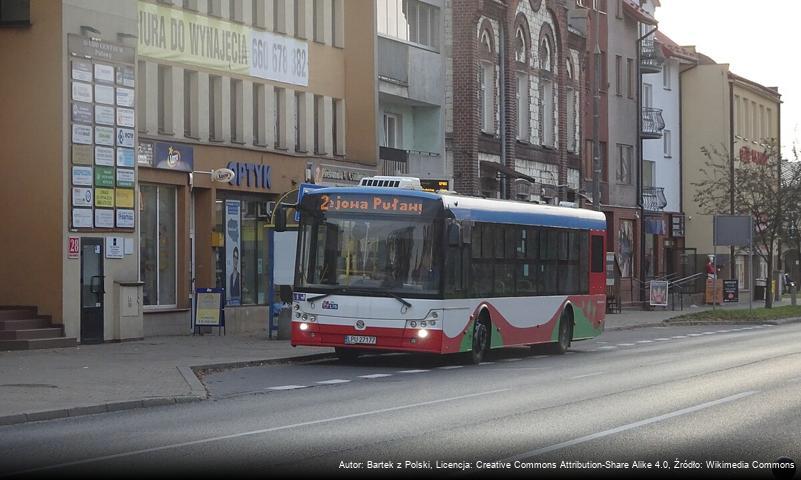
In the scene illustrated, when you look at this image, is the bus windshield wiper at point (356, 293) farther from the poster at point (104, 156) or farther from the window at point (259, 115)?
the window at point (259, 115)

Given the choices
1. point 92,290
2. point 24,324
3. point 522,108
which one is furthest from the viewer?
point 522,108

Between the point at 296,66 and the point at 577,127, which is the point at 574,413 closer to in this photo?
the point at 296,66

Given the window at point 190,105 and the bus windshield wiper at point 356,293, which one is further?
the window at point 190,105

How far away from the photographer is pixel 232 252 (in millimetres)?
37750

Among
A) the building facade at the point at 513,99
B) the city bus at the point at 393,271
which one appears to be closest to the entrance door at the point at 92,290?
the city bus at the point at 393,271

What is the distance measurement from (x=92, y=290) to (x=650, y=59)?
42648 millimetres

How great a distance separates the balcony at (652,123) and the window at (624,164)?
1.93 m

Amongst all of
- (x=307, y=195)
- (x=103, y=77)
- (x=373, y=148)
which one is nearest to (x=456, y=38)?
(x=373, y=148)

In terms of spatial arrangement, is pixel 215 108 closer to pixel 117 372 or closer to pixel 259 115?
pixel 259 115

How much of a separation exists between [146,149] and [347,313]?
996 cm

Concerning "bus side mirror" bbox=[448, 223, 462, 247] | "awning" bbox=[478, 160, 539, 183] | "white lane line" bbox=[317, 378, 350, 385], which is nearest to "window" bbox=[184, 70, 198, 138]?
"bus side mirror" bbox=[448, 223, 462, 247]

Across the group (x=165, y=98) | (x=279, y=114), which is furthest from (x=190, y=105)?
(x=279, y=114)

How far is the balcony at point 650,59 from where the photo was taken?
227ft

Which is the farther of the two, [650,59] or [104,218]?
[650,59]
